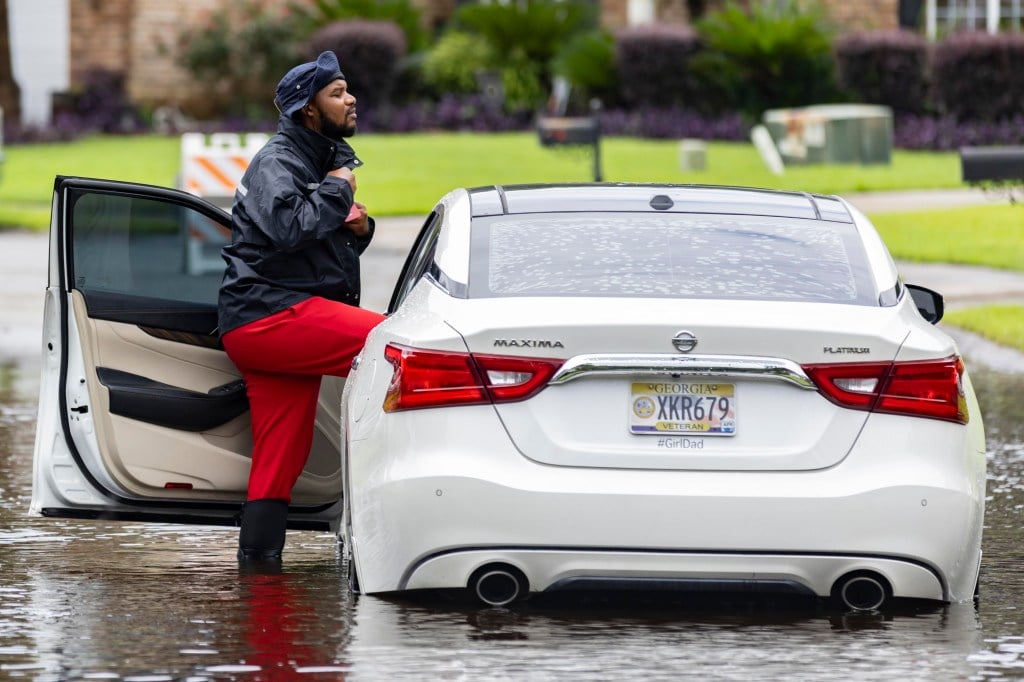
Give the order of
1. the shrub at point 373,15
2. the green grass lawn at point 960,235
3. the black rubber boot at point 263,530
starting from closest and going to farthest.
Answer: the black rubber boot at point 263,530 → the green grass lawn at point 960,235 → the shrub at point 373,15

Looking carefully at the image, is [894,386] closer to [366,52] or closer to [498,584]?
[498,584]

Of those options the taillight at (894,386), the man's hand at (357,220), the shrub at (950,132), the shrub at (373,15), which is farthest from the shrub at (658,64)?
the taillight at (894,386)

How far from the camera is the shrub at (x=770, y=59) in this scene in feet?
110

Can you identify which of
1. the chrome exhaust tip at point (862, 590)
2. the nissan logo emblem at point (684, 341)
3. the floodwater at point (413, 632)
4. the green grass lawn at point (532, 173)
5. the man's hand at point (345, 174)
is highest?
the green grass lawn at point (532, 173)

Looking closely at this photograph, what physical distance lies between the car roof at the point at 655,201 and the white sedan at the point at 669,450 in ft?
2.24

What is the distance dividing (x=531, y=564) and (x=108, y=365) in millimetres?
2008

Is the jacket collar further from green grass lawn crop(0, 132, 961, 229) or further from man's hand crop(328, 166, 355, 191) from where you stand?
green grass lawn crop(0, 132, 961, 229)

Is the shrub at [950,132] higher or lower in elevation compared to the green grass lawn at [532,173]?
higher

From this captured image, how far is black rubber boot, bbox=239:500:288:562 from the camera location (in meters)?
7.16

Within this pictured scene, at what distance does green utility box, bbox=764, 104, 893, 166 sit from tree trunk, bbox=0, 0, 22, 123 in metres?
14.6

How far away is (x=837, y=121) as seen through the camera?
28.8 metres

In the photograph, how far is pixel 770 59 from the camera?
33625 mm

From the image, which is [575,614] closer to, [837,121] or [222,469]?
[222,469]

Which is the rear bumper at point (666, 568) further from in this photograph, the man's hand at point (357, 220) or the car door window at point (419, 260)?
the man's hand at point (357, 220)
